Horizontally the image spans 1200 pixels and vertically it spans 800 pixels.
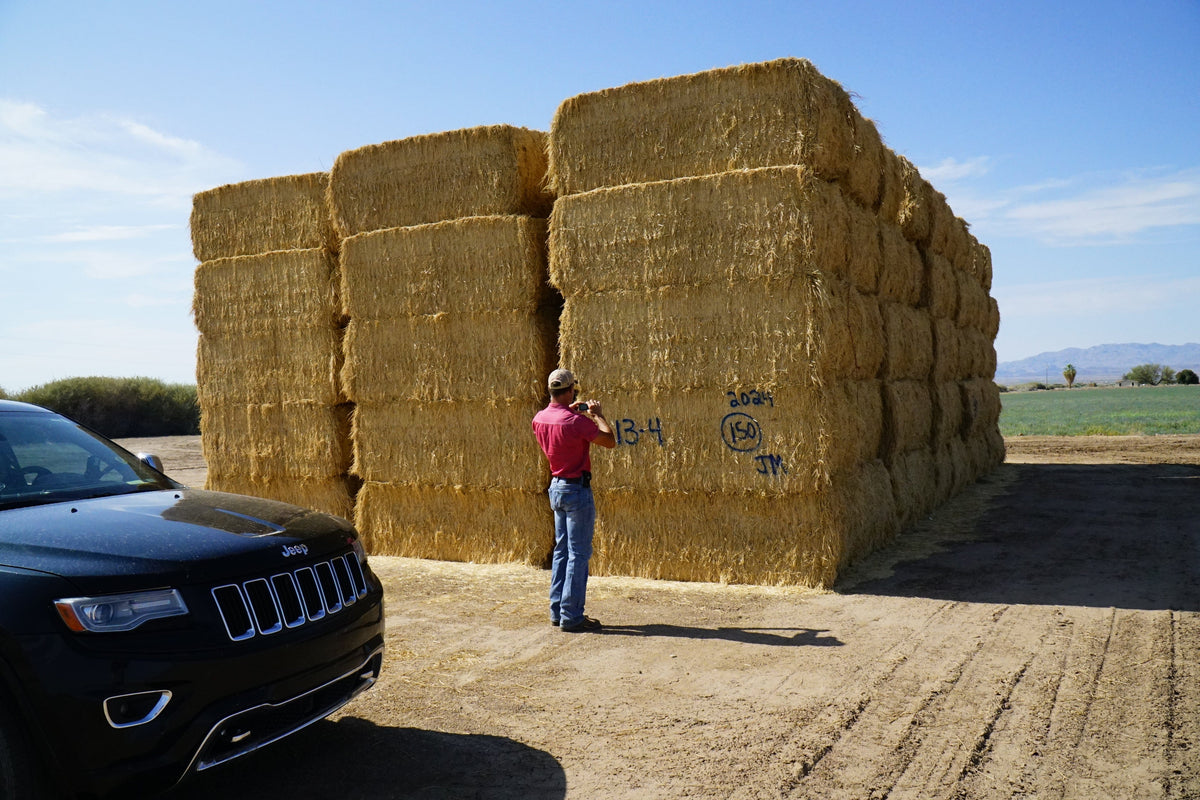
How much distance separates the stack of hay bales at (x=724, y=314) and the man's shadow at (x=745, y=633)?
1.35 metres

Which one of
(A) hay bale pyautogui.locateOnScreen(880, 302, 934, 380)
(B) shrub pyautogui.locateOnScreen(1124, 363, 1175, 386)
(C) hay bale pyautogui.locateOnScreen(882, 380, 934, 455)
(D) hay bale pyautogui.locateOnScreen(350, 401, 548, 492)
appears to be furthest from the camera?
(B) shrub pyautogui.locateOnScreen(1124, 363, 1175, 386)

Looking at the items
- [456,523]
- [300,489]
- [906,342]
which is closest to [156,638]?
[456,523]

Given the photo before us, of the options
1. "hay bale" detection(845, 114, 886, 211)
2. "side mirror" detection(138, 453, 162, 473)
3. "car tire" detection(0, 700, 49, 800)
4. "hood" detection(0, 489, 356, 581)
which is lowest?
"car tire" detection(0, 700, 49, 800)

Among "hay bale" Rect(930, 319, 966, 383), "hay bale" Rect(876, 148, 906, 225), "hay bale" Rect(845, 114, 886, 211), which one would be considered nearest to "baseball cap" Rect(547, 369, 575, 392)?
"hay bale" Rect(845, 114, 886, 211)

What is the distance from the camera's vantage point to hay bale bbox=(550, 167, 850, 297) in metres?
7.48

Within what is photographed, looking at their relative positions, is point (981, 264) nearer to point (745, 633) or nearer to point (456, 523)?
point (456, 523)

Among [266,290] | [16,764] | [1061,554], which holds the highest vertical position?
[266,290]

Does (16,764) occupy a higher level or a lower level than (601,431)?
lower

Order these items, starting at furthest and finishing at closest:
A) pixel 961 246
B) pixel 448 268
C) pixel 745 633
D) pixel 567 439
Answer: pixel 961 246
pixel 448 268
pixel 567 439
pixel 745 633

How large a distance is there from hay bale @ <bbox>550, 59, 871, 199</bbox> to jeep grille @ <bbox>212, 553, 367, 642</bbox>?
16.8 feet

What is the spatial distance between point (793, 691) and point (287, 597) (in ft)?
9.50

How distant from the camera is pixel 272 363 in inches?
406

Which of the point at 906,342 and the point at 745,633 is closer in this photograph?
the point at 745,633

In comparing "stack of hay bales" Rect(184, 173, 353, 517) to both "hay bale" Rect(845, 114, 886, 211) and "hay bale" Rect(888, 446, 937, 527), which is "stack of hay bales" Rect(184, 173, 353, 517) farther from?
"hay bale" Rect(888, 446, 937, 527)
